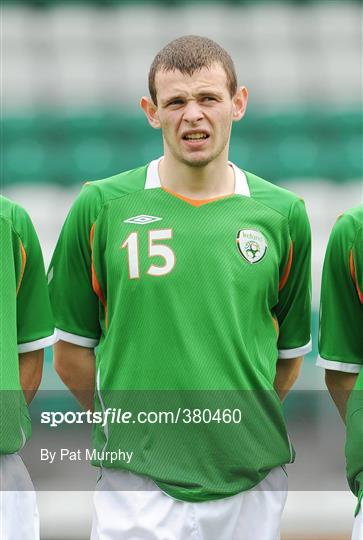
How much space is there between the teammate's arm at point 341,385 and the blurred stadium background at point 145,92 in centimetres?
294

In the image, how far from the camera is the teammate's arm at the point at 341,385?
249 cm

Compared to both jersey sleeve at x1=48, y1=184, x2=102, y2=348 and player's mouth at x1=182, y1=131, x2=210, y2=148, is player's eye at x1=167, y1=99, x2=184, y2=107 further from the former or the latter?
jersey sleeve at x1=48, y1=184, x2=102, y2=348

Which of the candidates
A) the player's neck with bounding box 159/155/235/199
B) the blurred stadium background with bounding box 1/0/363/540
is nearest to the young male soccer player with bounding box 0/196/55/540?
the player's neck with bounding box 159/155/235/199

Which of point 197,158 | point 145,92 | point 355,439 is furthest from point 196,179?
point 145,92

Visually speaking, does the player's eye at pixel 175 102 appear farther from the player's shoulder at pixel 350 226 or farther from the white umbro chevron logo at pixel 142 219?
the player's shoulder at pixel 350 226

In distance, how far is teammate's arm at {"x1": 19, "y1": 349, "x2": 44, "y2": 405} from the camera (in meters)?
2.49

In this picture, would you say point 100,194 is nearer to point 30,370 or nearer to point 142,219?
point 142,219

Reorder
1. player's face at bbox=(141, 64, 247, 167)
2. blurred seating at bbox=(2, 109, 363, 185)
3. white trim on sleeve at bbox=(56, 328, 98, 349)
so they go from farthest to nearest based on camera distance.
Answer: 1. blurred seating at bbox=(2, 109, 363, 185)
2. white trim on sleeve at bbox=(56, 328, 98, 349)
3. player's face at bbox=(141, 64, 247, 167)

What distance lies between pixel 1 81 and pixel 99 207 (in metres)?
4.45

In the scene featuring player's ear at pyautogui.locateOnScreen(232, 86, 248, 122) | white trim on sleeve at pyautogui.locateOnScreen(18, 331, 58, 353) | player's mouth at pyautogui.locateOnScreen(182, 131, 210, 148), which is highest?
player's ear at pyautogui.locateOnScreen(232, 86, 248, 122)

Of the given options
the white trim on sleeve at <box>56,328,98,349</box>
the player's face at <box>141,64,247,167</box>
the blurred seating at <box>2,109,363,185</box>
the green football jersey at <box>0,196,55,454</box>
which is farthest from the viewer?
the blurred seating at <box>2,109,363,185</box>

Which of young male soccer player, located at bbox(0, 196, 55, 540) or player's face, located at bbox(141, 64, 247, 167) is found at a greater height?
player's face, located at bbox(141, 64, 247, 167)

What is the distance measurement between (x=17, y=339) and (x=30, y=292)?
0.37ft

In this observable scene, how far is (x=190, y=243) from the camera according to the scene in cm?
239
